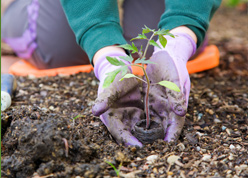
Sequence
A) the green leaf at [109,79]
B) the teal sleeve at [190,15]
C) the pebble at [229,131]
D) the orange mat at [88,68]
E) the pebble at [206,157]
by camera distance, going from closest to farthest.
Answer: the green leaf at [109,79]
the pebble at [206,157]
the pebble at [229,131]
the teal sleeve at [190,15]
the orange mat at [88,68]

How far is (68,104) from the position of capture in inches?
60.4

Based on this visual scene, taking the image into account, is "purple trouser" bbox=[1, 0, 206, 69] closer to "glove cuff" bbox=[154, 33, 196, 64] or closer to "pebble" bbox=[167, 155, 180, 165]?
"glove cuff" bbox=[154, 33, 196, 64]

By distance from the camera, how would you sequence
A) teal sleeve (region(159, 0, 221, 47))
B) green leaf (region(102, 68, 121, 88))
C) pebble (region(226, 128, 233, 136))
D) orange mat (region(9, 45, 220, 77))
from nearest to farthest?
green leaf (region(102, 68, 121, 88)), pebble (region(226, 128, 233, 136)), teal sleeve (region(159, 0, 221, 47)), orange mat (region(9, 45, 220, 77))

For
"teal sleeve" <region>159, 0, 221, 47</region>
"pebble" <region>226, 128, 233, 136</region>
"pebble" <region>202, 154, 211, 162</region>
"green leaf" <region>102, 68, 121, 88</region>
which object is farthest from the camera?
"teal sleeve" <region>159, 0, 221, 47</region>

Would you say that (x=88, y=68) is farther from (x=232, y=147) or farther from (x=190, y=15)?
(x=232, y=147)

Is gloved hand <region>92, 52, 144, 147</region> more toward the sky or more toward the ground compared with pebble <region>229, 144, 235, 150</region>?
more toward the sky

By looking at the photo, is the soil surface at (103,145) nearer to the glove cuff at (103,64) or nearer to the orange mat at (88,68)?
the glove cuff at (103,64)

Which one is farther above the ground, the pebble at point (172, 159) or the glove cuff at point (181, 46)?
the glove cuff at point (181, 46)

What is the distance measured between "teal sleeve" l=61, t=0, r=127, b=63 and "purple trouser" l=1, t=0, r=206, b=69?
54cm

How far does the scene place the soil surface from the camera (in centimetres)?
97

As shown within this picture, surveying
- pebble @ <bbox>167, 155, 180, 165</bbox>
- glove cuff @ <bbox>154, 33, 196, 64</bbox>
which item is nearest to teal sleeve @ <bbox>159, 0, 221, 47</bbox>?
glove cuff @ <bbox>154, 33, 196, 64</bbox>

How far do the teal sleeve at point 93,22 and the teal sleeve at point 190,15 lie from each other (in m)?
0.25

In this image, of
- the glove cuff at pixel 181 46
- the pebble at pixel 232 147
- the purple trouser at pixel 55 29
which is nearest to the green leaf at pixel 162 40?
the glove cuff at pixel 181 46

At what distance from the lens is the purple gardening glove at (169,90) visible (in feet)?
3.67
